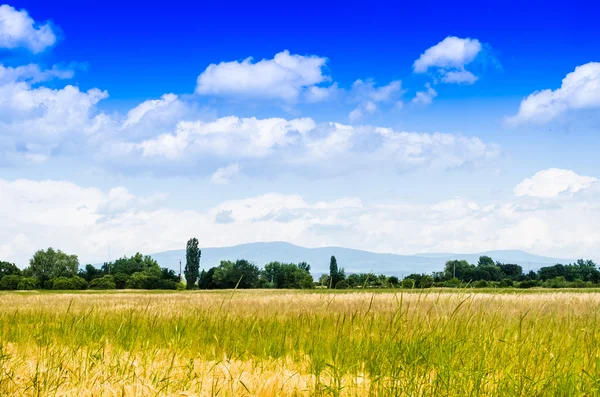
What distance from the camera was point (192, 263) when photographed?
111 metres

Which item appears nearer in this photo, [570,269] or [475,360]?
[475,360]

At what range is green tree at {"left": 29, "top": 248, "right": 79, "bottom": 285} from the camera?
452 ft

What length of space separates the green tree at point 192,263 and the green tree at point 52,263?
1626 inches

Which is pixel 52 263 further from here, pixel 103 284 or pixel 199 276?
pixel 103 284

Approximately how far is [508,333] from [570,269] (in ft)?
424

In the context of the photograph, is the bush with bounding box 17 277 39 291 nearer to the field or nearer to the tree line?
the tree line

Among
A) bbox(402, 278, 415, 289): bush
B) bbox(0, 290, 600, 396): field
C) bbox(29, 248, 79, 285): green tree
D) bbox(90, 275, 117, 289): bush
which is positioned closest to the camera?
bbox(0, 290, 600, 396): field

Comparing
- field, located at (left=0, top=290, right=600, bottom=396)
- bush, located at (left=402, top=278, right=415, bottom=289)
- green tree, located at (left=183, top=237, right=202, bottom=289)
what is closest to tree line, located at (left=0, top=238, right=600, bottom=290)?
green tree, located at (left=183, top=237, right=202, bottom=289)

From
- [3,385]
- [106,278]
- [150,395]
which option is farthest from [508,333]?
[106,278]

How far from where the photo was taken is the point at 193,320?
9.04m

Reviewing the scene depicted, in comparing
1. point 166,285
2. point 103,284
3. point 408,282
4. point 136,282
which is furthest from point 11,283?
point 408,282

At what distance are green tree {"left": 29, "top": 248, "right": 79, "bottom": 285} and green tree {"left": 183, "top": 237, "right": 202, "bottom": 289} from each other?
41.3 m

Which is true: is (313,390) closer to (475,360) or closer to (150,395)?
(150,395)

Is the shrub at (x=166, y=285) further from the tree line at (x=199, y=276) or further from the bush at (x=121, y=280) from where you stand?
the bush at (x=121, y=280)
